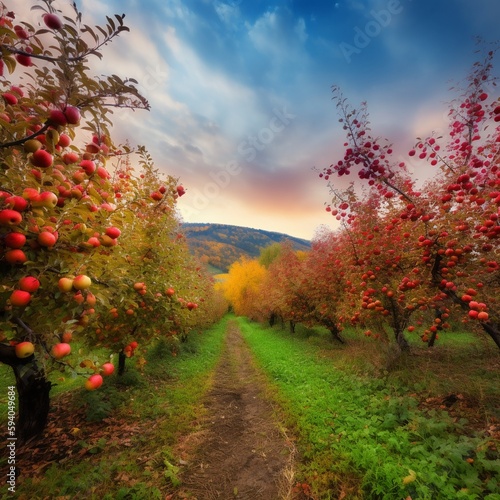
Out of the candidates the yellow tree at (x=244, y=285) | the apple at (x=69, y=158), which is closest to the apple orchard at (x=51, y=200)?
the apple at (x=69, y=158)

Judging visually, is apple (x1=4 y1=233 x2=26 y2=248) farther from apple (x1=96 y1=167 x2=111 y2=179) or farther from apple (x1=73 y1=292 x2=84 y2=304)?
apple (x1=96 y1=167 x2=111 y2=179)

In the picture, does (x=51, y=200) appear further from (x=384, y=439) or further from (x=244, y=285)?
(x=244, y=285)

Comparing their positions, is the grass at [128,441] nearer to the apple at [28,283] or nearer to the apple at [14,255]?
the apple at [28,283]

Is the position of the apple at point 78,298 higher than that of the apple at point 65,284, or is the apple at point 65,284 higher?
the apple at point 65,284

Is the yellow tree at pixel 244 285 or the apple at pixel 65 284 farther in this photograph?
the yellow tree at pixel 244 285

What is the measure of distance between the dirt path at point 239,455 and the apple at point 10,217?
484 cm

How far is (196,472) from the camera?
15.1 ft

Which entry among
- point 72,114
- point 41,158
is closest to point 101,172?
point 41,158

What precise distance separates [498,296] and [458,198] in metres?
2.35

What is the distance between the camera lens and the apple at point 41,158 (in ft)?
6.70

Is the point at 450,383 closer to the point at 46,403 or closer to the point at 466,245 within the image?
the point at 466,245

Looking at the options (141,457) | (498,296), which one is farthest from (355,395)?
(141,457)

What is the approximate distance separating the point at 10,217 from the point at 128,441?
5585 millimetres

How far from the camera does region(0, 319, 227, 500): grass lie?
397 cm
